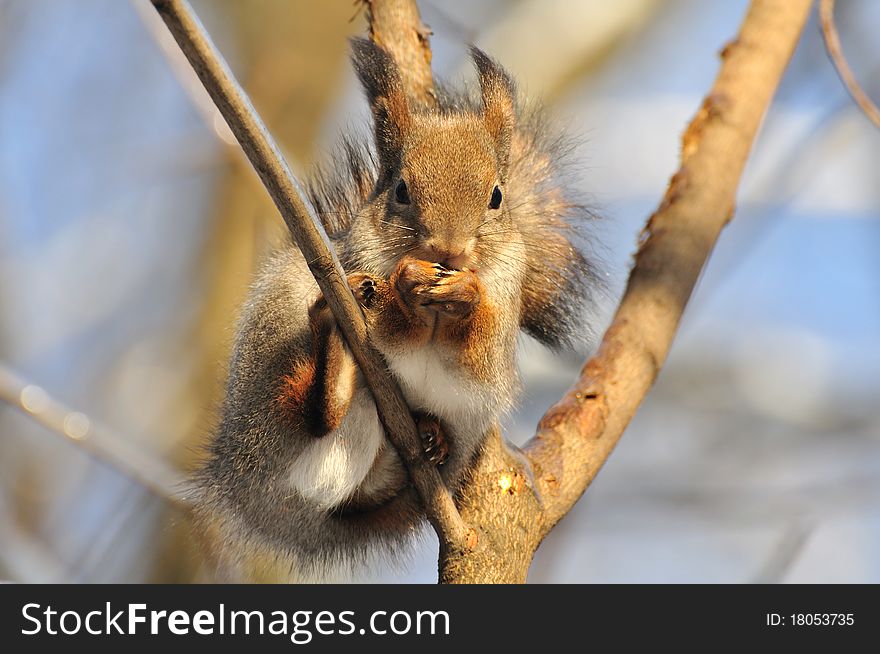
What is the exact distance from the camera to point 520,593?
2.41 meters

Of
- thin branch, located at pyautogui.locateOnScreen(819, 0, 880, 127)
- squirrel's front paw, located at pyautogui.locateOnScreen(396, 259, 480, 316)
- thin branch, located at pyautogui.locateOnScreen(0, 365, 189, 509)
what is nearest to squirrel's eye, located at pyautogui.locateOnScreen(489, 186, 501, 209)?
squirrel's front paw, located at pyautogui.locateOnScreen(396, 259, 480, 316)

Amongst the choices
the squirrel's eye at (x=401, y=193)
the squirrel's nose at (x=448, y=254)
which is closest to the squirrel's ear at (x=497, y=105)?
the squirrel's eye at (x=401, y=193)

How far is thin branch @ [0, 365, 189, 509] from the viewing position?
3.01 m

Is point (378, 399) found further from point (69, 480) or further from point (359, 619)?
point (69, 480)

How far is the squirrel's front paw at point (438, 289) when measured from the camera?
2.15 meters

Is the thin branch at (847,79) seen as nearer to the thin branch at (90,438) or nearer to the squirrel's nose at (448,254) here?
the squirrel's nose at (448,254)

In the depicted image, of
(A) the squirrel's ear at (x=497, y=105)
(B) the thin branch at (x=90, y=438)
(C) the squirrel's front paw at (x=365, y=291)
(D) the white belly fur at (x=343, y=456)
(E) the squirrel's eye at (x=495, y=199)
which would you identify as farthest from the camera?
(B) the thin branch at (x=90, y=438)

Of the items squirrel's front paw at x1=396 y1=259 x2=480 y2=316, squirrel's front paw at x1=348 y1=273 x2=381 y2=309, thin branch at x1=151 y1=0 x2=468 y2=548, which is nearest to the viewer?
thin branch at x1=151 y1=0 x2=468 y2=548

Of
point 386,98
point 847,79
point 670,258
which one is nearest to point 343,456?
point 386,98

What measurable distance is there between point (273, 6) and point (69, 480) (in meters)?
3.79

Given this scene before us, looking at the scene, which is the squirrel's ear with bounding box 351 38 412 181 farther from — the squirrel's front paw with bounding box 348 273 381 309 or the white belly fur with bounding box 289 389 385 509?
the white belly fur with bounding box 289 389 385 509

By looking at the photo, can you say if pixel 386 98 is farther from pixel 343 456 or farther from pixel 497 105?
pixel 343 456

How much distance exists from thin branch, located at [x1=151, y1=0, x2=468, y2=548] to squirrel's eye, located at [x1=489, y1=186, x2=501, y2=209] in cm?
60

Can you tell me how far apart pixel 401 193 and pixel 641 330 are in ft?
3.29
